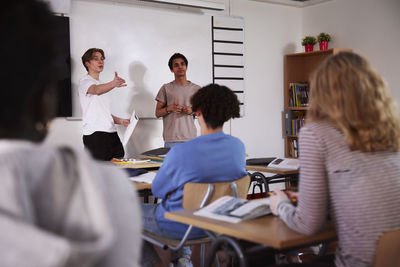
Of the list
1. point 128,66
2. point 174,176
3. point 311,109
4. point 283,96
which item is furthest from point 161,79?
point 311,109

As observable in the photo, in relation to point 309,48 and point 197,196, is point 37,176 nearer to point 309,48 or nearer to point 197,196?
point 197,196

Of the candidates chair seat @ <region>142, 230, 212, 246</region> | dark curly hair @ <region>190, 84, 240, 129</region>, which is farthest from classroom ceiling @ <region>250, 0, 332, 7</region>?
chair seat @ <region>142, 230, 212, 246</region>

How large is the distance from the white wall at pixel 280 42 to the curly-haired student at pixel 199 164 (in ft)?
10.7

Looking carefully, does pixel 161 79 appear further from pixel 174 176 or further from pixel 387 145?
pixel 387 145

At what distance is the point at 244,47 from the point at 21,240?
A: 6354 mm

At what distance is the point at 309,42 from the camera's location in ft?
22.1

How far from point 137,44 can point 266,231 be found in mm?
4431

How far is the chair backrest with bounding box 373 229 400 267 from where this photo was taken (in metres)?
1.50

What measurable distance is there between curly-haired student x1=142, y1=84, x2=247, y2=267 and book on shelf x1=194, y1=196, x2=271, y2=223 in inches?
18.3

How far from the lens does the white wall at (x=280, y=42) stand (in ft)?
20.2

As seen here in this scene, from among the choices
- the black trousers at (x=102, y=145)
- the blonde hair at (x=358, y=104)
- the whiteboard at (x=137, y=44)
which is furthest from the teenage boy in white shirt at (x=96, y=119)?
the blonde hair at (x=358, y=104)

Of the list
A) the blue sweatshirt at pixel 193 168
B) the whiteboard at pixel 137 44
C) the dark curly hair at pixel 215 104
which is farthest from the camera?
the whiteboard at pixel 137 44

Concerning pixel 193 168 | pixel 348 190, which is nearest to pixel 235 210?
pixel 348 190

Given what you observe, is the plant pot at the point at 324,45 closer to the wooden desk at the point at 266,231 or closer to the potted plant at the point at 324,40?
the potted plant at the point at 324,40
